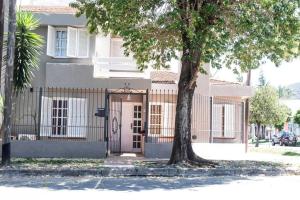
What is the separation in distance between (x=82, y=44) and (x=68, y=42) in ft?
2.21

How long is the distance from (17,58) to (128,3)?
5891 millimetres

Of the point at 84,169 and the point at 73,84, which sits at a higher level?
the point at 73,84

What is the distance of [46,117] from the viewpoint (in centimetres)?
2173

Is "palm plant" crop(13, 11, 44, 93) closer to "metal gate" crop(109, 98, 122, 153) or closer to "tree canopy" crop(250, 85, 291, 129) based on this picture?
"metal gate" crop(109, 98, 122, 153)

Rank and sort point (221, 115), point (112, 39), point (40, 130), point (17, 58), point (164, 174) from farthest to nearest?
1. point (221, 115)
2. point (112, 39)
3. point (40, 130)
4. point (17, 58)
5. point (164, 174)

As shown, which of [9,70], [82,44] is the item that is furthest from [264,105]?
[9,70]

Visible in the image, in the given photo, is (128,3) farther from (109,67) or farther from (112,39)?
(112,39)

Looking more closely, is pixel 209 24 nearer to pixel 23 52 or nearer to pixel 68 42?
pixel 23 52

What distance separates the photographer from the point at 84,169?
15469mm

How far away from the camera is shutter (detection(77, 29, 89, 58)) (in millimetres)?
22381

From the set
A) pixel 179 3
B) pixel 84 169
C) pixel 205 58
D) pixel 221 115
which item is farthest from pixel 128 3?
pixel 221 115

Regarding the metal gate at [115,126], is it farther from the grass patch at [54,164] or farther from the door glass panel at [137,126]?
the grass patch at [54,164]

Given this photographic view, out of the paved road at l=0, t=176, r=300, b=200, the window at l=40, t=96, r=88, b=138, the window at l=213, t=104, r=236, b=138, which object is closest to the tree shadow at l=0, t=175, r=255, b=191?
the paved road at l=0, t=176, r=300, b=200

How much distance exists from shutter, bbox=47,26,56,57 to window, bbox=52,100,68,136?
7.07ft
